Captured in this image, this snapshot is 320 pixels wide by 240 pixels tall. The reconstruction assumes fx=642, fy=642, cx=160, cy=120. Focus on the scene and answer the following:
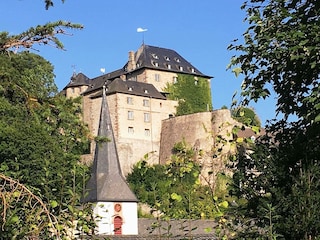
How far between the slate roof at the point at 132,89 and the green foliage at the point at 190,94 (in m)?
2.17

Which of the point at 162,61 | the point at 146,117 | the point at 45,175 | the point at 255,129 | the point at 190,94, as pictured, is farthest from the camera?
the point at 162,61

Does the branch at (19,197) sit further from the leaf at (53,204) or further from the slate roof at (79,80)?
the slate roof at (79,80)

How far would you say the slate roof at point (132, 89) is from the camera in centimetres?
6300

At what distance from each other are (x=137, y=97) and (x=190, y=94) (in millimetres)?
7228

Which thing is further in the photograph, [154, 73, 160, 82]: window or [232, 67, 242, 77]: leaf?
[154, 73, 160, 82]: window

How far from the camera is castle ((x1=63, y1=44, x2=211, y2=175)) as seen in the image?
60781 millimetres

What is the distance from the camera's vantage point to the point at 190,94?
6838 cm

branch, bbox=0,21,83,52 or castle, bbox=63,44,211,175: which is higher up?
castle, bbox=63,44,211,175

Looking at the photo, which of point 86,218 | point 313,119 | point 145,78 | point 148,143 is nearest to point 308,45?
point 313,119

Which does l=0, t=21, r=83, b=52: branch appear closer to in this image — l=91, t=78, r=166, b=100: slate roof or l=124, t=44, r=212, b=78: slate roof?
l=91, t=78, r=166, b=100: slate roof

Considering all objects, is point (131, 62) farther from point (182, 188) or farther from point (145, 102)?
point (182, 188)

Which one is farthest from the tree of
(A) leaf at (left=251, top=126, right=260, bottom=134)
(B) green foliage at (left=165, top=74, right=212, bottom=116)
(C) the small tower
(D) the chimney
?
(D) the chimney

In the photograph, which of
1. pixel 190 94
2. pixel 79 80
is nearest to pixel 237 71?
pixel 190 94

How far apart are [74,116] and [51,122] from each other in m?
0.24
